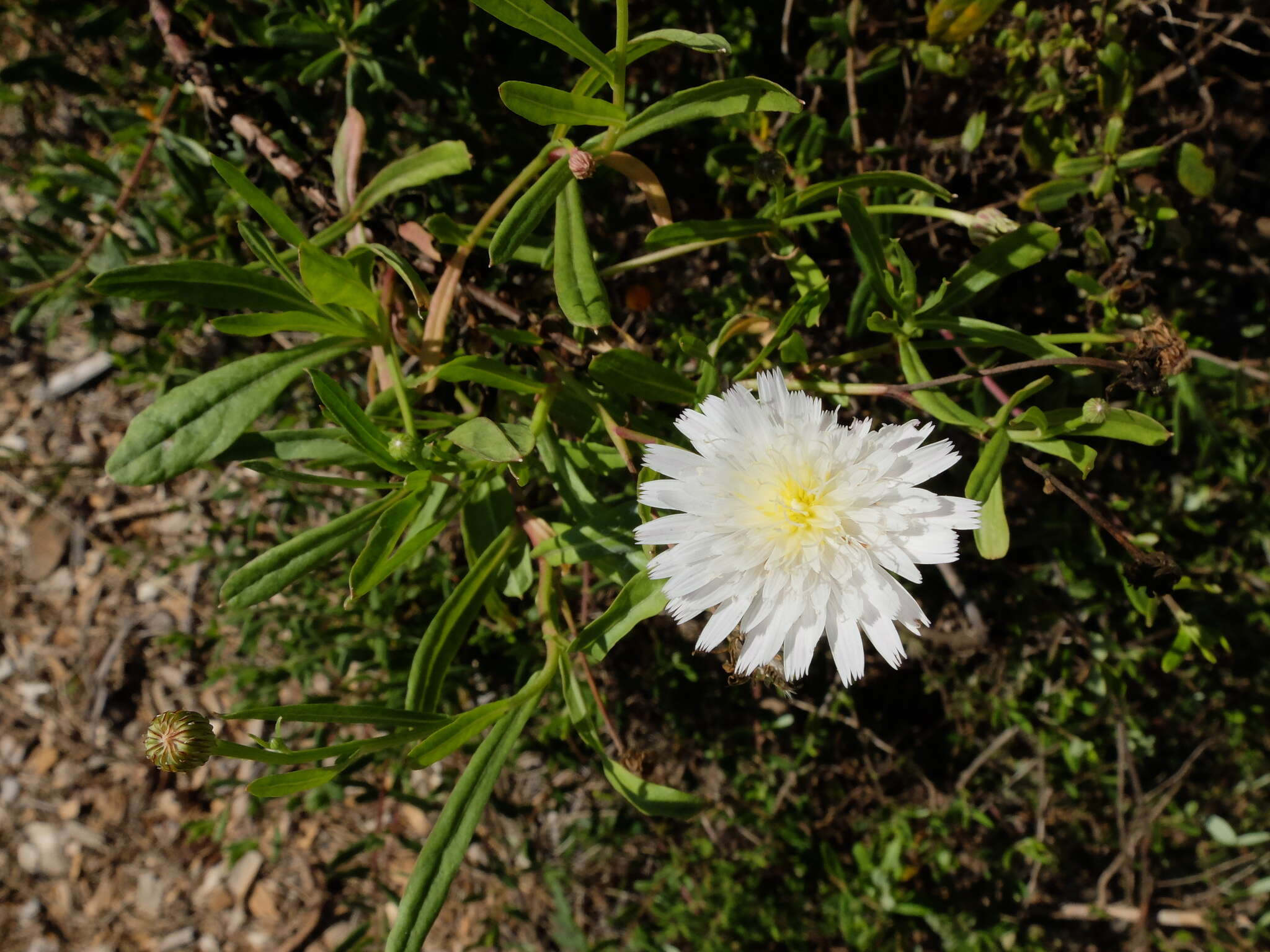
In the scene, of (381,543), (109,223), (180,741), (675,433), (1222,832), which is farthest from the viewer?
(1222,832)

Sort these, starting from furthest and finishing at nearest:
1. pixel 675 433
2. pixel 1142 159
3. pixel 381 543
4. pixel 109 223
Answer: pixel 109 223, pixel 1142 159, pixel 675 433, pixel 381 543

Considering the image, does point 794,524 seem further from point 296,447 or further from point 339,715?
point 296,447

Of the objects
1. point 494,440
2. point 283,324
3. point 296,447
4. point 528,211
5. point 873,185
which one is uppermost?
point 873,185

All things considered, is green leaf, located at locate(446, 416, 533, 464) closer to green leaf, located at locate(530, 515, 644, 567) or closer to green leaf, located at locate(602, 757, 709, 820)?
green leaf, located at locate(530, 515, 644, 567)

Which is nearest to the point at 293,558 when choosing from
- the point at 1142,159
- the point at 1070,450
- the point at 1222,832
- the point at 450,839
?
the point at 450,839

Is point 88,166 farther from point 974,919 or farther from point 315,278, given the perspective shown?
point 974,919

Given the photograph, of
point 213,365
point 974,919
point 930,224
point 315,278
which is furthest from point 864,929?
point 213,365

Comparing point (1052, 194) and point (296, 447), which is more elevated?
point (1052, 194)
